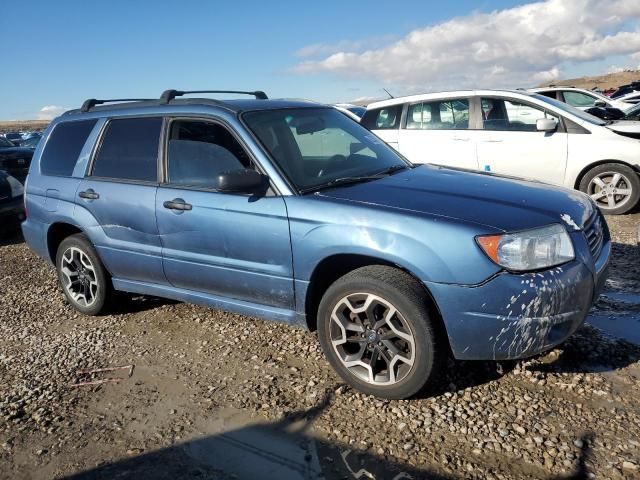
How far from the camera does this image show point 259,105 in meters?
4.22

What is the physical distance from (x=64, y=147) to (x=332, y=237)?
3.17 m

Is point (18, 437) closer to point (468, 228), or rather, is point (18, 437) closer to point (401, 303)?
point (401, 303)

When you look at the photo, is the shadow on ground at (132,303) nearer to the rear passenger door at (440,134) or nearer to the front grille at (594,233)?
the front grille at (594,233)

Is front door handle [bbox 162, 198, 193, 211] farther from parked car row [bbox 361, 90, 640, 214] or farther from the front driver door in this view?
the front driver door

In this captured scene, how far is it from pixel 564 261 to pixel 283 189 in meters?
1.73

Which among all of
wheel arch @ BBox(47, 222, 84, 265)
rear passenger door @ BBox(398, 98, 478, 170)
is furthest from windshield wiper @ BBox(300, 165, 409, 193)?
rear passenger door @ BBox(398, 98, 478, 170)

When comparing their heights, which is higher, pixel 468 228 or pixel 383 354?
pixel 468 228

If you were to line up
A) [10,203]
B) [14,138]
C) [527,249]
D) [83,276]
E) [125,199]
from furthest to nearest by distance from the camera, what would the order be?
1. [14,138]
2. [10,203]
3. [83,276]
4. [125,199]
5. [527,249]

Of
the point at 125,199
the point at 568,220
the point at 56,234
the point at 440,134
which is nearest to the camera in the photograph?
the point at 568,220

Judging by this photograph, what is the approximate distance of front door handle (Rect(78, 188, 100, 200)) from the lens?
4577mm

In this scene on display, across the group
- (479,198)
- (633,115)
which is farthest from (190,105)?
A: (633,115)

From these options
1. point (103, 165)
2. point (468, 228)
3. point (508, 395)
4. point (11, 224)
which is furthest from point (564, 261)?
point (11, 224)

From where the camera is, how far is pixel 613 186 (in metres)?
7.44

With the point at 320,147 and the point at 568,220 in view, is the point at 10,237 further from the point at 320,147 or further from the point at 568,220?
the point at 568,220
